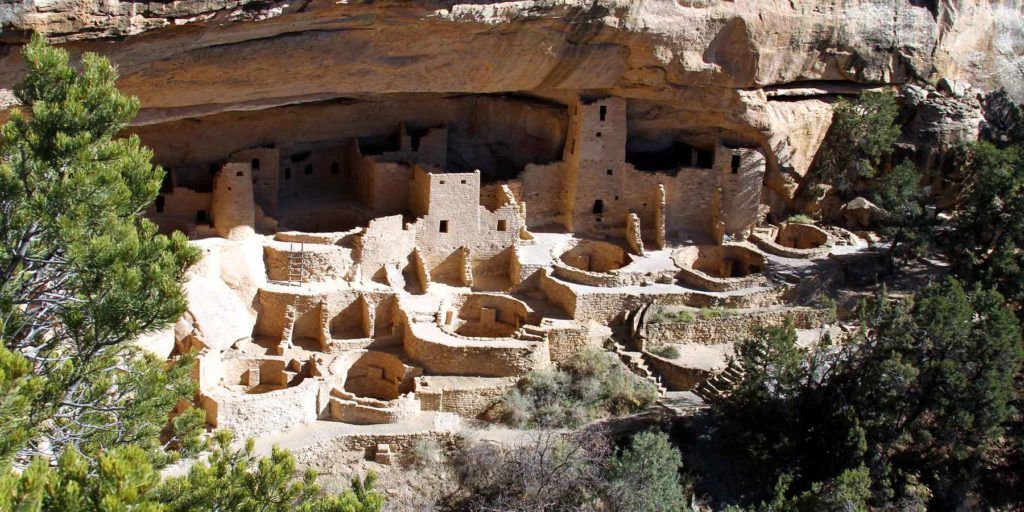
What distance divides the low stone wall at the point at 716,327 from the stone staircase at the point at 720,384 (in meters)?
0.86

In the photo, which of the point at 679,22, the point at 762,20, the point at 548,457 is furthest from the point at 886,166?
the point at 548,457

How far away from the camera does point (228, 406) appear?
52.5 feet

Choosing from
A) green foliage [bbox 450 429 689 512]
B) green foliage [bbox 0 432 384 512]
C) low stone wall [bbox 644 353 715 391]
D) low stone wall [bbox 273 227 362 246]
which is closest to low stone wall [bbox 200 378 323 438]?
green foliage [bbox 450 429 689 512]

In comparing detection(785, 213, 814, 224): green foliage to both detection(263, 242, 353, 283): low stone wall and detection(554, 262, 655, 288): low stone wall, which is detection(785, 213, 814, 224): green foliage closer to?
detection(554, 262, 655, 288): low stone wall

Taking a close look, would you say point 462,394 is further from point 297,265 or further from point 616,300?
point 297,265

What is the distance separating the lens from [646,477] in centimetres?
1630

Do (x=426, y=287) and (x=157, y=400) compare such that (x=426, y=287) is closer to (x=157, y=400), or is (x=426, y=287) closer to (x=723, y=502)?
(x=723, y=502)

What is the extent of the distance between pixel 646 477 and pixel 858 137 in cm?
921

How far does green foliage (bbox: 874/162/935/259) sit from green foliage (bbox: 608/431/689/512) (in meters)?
7.21

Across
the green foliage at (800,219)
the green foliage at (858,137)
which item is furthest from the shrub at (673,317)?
the green foliage at (858,137)

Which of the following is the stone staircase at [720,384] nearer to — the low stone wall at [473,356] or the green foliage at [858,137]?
the low stone wall at [473,356]

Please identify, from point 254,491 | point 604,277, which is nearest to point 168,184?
point 604,277

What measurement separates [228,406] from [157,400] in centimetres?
511

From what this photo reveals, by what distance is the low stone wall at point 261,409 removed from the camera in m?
16.0
